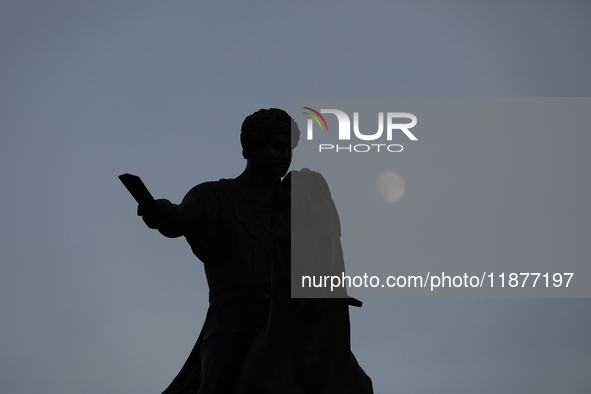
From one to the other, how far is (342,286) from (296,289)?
1.43 feet

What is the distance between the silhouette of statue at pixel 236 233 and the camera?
7.24m

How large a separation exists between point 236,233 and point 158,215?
3.92ft

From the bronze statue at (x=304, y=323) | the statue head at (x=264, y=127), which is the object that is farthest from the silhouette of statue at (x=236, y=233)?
the bronze statue at (x=304, y=323)

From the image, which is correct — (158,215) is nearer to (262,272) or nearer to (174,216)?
(174,216)

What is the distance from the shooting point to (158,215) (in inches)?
272

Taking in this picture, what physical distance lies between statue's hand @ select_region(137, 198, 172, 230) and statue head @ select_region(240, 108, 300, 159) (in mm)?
1369

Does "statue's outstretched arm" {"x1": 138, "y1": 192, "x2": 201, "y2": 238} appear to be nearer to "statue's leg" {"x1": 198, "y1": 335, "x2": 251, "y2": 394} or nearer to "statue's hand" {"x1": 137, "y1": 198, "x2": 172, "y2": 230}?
"statue's hand" {"x1": 137, "y1": 198, "x2": 172, "y2": 230}

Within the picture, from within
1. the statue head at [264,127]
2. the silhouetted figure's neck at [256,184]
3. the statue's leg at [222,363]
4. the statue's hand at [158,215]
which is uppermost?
the statue head at [264,127]

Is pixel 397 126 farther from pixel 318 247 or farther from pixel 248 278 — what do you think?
pixel 318 247

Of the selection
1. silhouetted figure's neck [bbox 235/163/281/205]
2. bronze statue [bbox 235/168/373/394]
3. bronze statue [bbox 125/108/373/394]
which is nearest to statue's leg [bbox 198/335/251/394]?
bronze statue [bbox 125/108/373/394]

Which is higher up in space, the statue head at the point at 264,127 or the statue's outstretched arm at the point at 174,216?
the statue head at the point at 264,127

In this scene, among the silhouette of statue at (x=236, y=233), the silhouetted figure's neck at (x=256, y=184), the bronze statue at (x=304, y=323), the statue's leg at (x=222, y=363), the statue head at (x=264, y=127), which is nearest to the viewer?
the bronze statue at (x=304, y=323)

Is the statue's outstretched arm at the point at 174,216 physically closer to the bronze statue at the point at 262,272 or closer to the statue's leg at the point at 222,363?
the bronze statue at the point at 262,272

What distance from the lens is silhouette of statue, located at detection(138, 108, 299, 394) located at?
724cm
